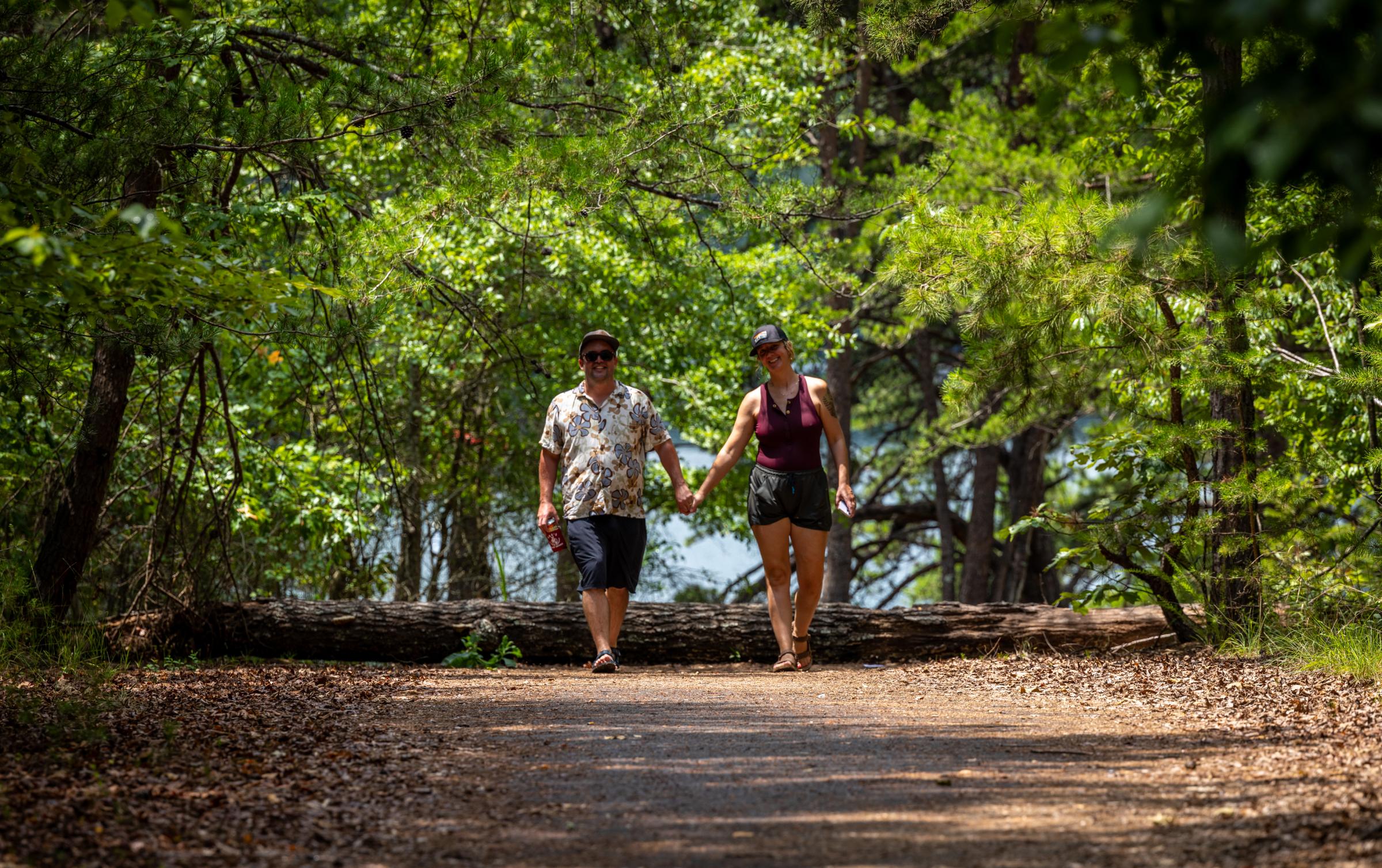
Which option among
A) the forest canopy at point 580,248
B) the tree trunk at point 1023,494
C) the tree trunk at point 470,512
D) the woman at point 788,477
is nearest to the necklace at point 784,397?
the woman at point 788,477

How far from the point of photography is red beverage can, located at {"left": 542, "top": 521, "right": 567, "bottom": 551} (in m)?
7.74

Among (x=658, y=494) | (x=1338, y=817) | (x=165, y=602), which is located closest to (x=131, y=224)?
(x=165, y=602)

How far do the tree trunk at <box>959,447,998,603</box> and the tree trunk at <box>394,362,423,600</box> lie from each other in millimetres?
8089

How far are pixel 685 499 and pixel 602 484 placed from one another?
537 mm

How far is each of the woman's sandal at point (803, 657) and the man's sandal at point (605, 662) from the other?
1.23m

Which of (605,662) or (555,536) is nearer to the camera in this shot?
(605,662)

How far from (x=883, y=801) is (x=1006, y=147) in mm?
12979

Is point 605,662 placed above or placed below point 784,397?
below

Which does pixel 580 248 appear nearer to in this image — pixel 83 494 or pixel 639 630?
pixel 639 630

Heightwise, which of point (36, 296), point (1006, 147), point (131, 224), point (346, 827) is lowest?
point (346, 827)

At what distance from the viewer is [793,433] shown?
786cm

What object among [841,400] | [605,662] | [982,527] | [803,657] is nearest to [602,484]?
[605,662]

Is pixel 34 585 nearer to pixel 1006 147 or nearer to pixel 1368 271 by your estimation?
pixel 1368 271

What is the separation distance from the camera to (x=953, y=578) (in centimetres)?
2036
